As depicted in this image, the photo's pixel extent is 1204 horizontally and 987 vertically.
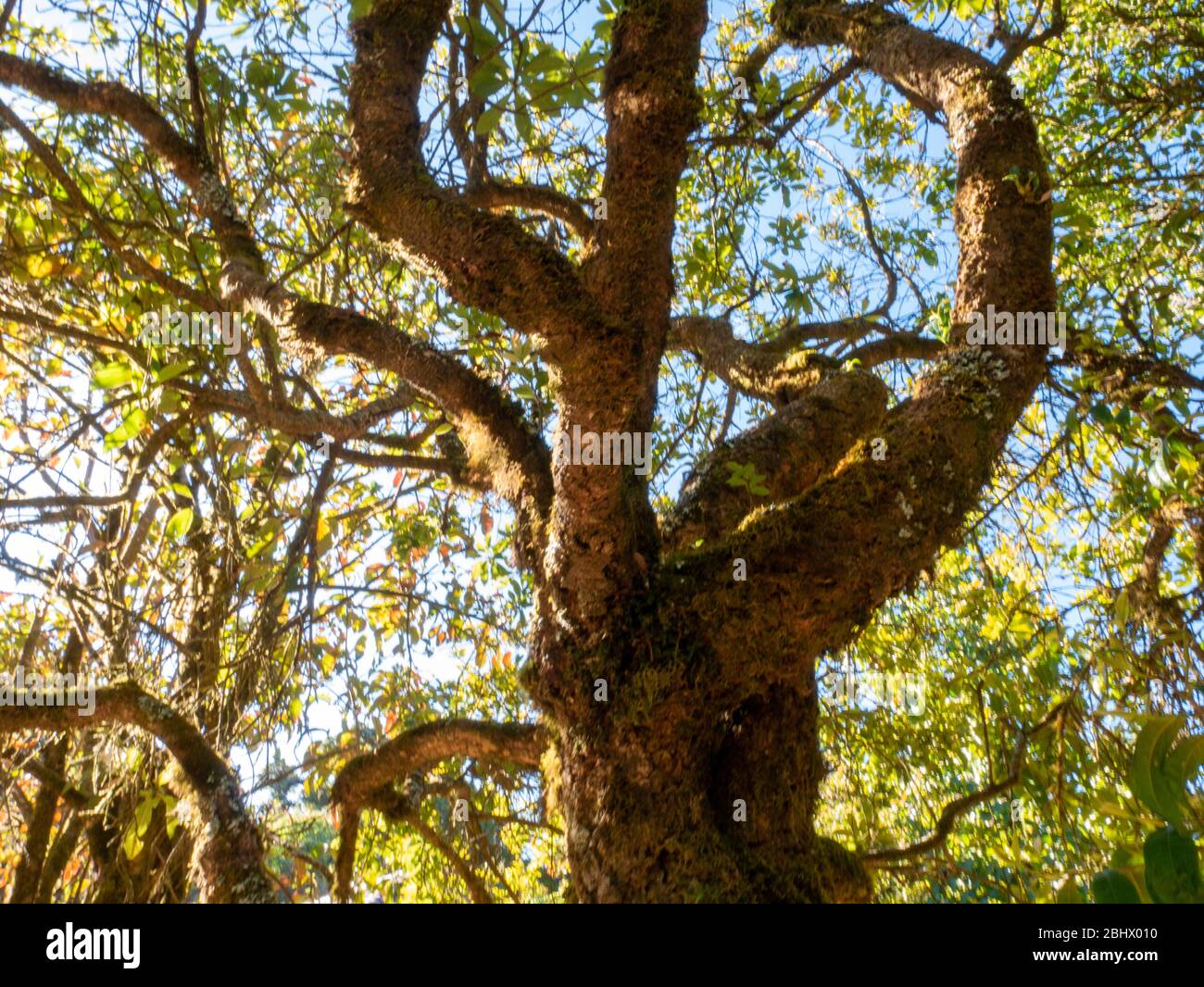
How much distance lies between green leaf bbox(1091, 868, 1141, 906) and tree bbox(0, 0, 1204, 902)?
822mm

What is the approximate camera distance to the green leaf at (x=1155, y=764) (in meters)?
1.18

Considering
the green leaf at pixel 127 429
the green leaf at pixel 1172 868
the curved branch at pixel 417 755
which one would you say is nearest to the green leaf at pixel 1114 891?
the green leaf at pixel 1172 868

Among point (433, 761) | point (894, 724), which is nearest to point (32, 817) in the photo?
point (433, 761)

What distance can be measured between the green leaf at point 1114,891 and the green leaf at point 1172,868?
3cm

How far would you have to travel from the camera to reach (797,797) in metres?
2.10

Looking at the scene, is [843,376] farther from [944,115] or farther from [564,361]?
Result: [564,361]

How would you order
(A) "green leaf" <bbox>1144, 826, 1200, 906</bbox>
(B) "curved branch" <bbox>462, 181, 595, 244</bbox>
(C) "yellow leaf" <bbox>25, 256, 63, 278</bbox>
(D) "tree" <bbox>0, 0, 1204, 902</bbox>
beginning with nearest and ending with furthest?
1. (A) "green leaf" <bbox>1144, 826, 1200, 906</bbox>
2. (D) "tree" <bbox>0, 0, 1204, 902</bbox>
3. (B) "curved branch" <bbox>462, 181, 595, 244</bbox>
4. (C) "yellow leaf" <bbox>25, 256, 63, 278</bbox>

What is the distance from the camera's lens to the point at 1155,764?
1.20m

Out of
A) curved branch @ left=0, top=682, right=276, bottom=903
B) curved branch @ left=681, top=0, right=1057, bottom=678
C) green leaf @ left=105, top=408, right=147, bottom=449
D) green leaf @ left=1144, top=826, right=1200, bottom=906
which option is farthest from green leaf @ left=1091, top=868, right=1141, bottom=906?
green leaf @ left=105, top=408, right=147, bottom=449

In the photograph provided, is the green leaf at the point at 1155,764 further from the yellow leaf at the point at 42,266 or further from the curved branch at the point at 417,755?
the yellow leaf at the point at 42,266

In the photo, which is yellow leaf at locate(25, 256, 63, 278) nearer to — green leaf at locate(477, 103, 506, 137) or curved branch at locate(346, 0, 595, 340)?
curved branch at locate(346, 0, 595, 340)

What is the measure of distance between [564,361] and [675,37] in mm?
1030

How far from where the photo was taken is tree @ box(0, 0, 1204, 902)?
2.06 meters
